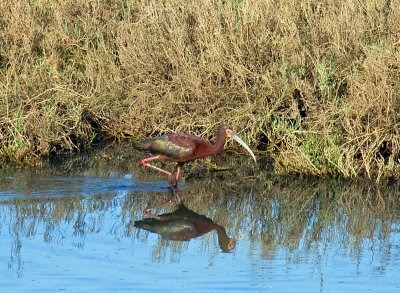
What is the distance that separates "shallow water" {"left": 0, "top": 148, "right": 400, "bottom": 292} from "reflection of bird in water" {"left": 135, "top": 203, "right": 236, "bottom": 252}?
2 centimetres

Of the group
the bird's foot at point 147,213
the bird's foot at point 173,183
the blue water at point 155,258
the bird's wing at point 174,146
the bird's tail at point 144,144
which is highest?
the blue water at point 155,258

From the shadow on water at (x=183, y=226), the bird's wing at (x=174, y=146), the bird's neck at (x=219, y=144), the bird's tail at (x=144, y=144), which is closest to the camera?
the shadow on water at (x=183, y=226)

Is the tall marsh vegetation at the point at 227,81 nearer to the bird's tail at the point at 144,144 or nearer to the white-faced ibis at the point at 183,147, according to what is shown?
the white-faced ibis at the point at 183,147

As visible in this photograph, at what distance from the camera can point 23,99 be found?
11047mm

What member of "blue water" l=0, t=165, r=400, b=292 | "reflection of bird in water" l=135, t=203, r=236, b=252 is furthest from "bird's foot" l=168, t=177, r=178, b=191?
"reflection of bird in water" l=135, t=203, r=236, b=252

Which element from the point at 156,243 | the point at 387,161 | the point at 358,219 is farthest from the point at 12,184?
the point at 387,161

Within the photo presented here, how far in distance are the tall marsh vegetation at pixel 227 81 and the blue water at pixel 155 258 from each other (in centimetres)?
199

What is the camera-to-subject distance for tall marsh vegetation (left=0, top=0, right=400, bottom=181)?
9.77 meters

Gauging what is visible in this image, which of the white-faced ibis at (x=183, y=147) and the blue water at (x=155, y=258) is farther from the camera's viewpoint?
the white-faced ibis at (x=183, y=147)

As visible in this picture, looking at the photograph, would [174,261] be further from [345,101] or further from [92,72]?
[92,72]

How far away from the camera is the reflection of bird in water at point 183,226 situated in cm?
746

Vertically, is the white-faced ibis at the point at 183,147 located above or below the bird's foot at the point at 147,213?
above

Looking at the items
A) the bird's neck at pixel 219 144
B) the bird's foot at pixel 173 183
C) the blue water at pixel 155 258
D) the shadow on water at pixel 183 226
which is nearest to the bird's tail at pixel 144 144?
the bird's foot at pixel 173 183

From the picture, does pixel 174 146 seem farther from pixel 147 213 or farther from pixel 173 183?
pixel 147 213
